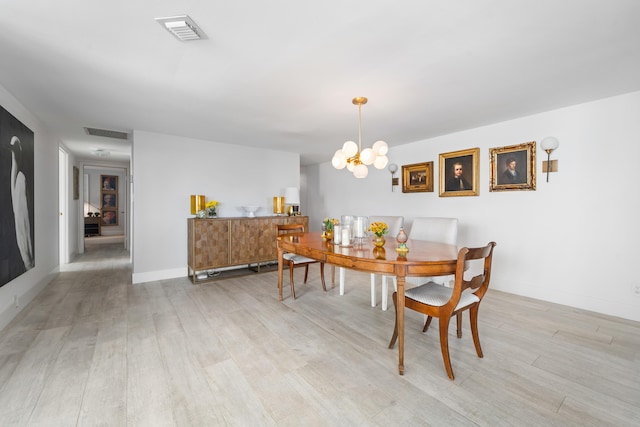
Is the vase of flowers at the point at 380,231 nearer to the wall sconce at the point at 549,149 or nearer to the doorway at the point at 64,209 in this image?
the wall sconce at the point at 549,149

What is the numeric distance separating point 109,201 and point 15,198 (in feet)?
28.0

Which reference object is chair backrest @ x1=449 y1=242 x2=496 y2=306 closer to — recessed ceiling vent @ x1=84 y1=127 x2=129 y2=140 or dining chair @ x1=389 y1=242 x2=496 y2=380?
dining chair @ x1=389 y1=242 x2=496 y2=380

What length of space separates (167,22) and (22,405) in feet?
7.79

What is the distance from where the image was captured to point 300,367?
74.9 inches

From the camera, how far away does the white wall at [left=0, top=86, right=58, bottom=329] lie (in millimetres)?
2644

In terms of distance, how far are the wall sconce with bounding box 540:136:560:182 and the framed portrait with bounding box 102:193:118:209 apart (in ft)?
39.9

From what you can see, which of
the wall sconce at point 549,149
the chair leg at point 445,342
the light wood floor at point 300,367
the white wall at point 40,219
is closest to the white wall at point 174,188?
the white wall at point 40,219

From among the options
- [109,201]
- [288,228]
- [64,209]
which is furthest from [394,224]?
[109,201]

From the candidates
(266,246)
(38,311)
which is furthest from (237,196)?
(38,311)

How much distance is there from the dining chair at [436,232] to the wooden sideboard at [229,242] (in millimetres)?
2298

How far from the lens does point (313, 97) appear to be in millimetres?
2738

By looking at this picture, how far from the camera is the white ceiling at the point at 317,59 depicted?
5.05ft

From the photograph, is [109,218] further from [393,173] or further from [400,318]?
[400,318]

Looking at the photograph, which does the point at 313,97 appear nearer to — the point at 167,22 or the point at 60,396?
the point at 167,22
